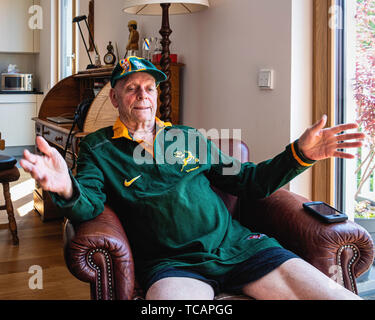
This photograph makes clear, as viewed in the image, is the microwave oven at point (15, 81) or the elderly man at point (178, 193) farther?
the microwave oven at point (15, 81)

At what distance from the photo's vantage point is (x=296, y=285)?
4.70 ft

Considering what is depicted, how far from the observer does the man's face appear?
1.80 meters

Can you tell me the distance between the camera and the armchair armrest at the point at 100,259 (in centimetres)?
145

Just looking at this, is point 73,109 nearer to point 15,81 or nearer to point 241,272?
point 241,272

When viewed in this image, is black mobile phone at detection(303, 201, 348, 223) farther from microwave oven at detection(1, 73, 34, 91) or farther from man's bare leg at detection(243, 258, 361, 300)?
microwave oven at detection(1, 73, 34, 91)

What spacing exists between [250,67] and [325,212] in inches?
42.8

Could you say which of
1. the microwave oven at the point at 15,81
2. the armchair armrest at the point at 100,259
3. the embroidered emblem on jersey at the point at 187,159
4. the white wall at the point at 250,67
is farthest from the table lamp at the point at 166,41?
the microwave oven at the point at 15,81

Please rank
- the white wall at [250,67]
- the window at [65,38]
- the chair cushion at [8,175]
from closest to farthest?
the white wall at [250,67]
the chair cushion at [8,175]
the window at [65,38]

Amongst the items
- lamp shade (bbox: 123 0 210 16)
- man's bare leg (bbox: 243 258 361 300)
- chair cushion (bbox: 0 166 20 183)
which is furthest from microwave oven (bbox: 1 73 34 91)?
man's bare leg (bbox: 243 258 361 300)

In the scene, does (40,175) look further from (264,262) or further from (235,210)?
(235,210)

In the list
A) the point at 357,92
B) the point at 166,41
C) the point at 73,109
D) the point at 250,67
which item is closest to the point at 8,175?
→ the point at 73,109

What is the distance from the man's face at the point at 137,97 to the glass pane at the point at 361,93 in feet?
3.06

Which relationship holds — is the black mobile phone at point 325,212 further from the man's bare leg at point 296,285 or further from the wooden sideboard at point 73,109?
the wooden sideboard at point 73,109

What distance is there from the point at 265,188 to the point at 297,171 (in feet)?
0.52
